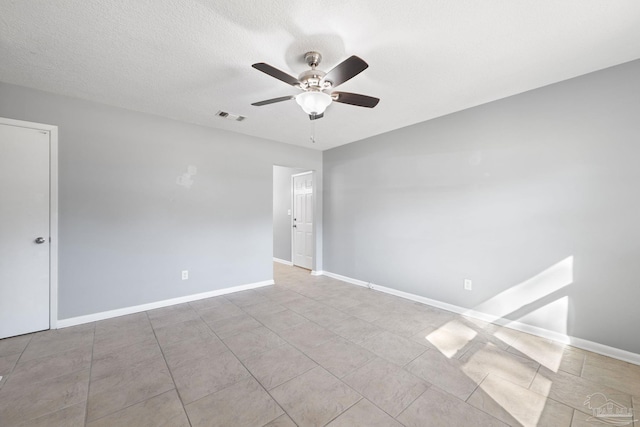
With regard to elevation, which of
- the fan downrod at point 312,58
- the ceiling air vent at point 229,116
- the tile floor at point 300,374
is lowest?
the tile floor at point 300,374

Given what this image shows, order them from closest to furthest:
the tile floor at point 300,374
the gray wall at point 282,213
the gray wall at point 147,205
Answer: the tile floor at point 300,374 < the gray wall at point 147,205 < the gray wall at point 282,213

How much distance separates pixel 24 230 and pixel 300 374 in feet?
10.6

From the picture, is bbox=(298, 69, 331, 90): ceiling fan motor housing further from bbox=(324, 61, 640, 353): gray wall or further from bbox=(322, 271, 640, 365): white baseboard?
bbox=(322, 271, 640, 365): white baseboard

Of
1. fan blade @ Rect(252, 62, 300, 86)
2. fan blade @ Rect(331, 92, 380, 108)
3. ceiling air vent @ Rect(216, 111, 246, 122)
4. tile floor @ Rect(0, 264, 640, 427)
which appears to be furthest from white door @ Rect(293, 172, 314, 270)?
fan blade @ Rect(252, 62, 300, 86)

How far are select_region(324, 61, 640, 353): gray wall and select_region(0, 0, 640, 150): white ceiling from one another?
37 centimetres

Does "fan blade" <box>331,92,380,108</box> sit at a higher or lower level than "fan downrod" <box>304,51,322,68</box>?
lower

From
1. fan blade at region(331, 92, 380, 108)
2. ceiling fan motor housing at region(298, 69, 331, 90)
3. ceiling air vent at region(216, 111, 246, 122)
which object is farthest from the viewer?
ceiling air vent at region(216, 111, 246, 122)

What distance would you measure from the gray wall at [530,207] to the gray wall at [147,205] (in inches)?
91.5

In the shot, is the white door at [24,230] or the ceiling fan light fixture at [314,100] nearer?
the ceiling fan light fixture at [314,100]

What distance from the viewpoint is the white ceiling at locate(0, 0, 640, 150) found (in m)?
1.67

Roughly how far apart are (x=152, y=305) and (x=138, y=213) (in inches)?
48.8

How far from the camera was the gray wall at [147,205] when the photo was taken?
288cm

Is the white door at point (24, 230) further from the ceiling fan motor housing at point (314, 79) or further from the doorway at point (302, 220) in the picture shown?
the doorway at point (302, 220)

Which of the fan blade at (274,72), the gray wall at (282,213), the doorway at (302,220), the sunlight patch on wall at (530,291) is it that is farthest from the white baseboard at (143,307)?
the sunlight patch on wall at (530,291)
